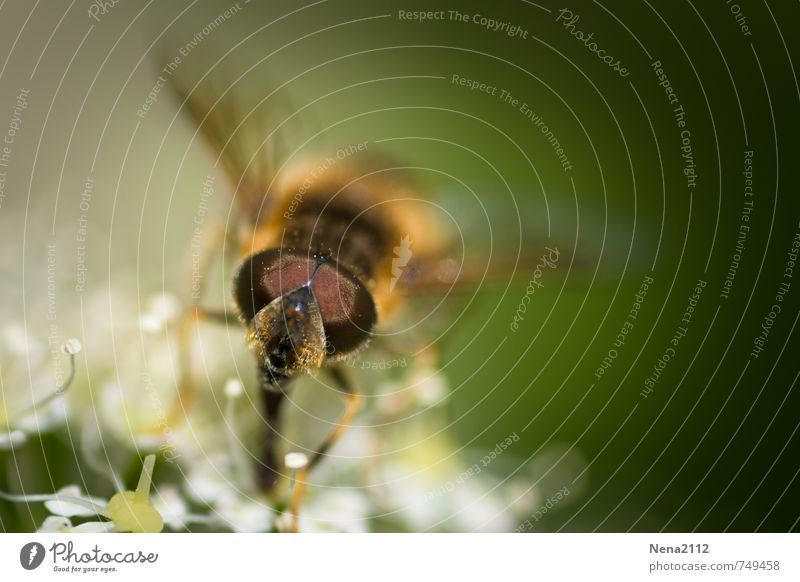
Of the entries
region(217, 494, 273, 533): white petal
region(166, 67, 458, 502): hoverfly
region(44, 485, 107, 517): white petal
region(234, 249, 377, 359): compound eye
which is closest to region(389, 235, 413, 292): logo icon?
region(166, 67, 458, 502): hoverfly

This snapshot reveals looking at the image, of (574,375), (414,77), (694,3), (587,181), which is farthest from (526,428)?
(694,3)

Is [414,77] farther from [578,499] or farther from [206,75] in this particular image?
[578,499]

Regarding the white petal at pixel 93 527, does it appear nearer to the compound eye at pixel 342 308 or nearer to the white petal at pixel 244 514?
the white petal at pixel 244 514

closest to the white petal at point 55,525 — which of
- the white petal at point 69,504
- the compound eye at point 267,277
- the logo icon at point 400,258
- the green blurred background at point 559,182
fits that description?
the white petal at point 69,504
